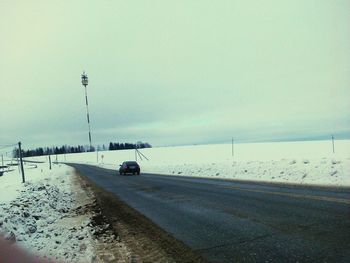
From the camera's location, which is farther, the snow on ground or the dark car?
the dark car

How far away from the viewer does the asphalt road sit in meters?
5.95

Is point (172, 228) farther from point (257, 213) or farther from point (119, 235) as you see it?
point (257, 213)

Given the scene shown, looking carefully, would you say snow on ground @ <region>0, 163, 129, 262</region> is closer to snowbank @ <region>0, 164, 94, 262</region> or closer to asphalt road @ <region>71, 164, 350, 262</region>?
snowbank @ <region>0, 164, 94, 262</region>

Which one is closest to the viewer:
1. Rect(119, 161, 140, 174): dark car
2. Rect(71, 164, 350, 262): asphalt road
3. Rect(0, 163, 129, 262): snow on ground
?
Rect(71, 164, 350, 262): asphalt road

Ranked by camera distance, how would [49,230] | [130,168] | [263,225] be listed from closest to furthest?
[263,225]
[49,230]
[130,168]

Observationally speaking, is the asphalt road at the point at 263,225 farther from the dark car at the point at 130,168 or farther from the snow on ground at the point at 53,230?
the dark car at the point at 130,168

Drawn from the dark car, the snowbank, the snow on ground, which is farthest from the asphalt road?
the dark car

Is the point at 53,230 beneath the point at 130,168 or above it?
above

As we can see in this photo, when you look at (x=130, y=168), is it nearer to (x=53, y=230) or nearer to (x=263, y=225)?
(x=53, y=230)

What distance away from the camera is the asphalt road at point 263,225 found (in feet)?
19.5

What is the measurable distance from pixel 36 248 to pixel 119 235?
1.88 metres

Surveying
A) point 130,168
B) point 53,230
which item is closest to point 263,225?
point 53,230

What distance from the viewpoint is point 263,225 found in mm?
8055

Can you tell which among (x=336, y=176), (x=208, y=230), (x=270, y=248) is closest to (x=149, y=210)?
(x=208, y=230)
